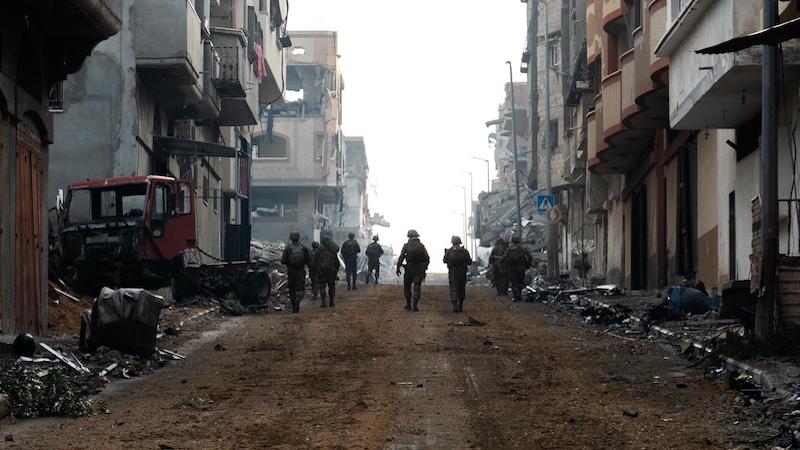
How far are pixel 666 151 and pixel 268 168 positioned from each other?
4325 centimetres

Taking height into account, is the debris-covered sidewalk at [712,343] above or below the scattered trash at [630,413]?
above

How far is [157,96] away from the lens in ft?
105

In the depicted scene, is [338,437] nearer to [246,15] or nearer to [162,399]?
[162,399]

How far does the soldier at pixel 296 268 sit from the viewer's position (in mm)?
27203

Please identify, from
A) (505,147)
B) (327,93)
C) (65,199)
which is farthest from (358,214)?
(65,199)

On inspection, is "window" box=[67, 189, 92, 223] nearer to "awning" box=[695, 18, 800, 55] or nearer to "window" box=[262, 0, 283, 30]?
"awning" box=[695, 18, 800, 55]

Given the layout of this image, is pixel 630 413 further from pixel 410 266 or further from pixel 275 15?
pixel 275 15

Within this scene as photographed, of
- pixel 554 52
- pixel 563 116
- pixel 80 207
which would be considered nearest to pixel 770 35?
pixel 80 207

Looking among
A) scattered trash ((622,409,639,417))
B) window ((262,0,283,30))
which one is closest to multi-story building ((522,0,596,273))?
window ((262,0,283,30))

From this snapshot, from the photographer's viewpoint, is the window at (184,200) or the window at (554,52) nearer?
the window at (184,200)

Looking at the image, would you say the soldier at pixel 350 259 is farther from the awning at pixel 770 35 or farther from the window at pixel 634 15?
the awning at pixel 770 35

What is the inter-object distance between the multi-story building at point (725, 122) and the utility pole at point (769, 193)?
1452 mm

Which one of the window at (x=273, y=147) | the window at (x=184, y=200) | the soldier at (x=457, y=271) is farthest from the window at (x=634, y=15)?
the window at (x=273, y=147)

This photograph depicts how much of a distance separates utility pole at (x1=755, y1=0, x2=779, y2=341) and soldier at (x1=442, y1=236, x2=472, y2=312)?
12.4 m
